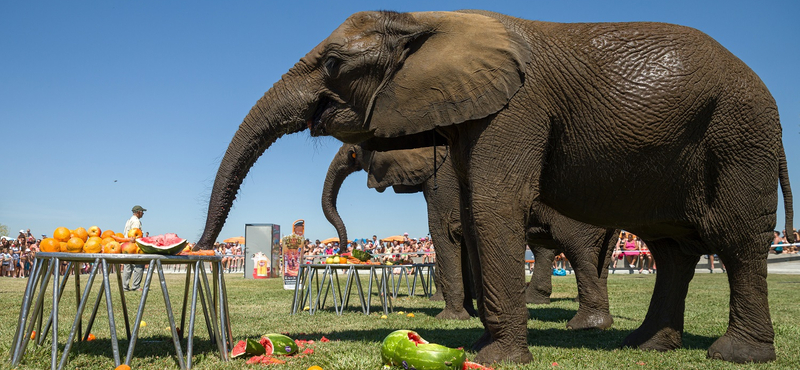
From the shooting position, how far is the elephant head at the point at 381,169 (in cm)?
1146

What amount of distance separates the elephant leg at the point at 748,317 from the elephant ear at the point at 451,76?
265cm

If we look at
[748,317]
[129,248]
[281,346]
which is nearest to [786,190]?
[748,317]

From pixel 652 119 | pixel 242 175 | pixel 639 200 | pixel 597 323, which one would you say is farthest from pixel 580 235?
pixel 242 175

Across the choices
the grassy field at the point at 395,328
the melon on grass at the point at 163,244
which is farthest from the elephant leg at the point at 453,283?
the melon on grass at the point at 163,244

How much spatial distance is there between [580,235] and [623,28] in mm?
3814

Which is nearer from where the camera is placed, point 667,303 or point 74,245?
point 74,245

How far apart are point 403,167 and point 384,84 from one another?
19.4 feet

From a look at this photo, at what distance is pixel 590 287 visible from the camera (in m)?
8.54

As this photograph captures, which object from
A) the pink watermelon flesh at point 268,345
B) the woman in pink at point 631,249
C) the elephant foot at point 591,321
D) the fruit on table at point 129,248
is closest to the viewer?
the fruit on table at point 129,248

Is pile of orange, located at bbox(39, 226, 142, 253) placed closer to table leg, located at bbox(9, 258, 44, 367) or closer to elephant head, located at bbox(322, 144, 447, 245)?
table leg, located at bbox(9, 258, 44, 367)

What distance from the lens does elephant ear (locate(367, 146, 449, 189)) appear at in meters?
11.4

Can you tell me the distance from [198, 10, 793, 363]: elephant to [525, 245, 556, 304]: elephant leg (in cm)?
688

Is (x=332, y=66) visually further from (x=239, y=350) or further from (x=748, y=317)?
(x=748, y=317)

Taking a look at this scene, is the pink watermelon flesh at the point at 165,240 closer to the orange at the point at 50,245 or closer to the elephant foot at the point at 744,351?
the orange at the point at 50,245
